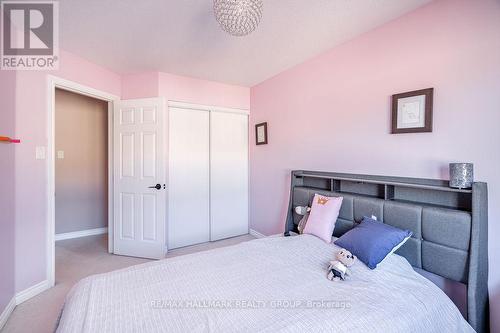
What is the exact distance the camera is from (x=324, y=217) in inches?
80.5

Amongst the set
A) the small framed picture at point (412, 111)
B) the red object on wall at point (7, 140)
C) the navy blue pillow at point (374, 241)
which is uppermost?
the small framed picture at point (412, 111)

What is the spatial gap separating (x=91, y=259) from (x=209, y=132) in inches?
89.6

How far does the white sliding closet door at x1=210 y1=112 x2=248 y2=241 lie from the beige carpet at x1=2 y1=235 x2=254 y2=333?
24cm

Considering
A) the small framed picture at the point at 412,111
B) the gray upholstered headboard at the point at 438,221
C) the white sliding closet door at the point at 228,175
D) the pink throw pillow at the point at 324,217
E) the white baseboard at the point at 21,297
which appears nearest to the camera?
the gray upholstered headboard at the point at 438,221

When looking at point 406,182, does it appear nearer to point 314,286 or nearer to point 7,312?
point 314,286

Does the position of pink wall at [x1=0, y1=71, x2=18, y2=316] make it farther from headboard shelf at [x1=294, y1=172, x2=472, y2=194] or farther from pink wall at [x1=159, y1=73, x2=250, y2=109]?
headboard shelf at [x1=294, y1=172, x2=472, y2=194]

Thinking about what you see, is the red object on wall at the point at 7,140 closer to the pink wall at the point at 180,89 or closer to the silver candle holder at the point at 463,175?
the pink wall at the point at 180,89

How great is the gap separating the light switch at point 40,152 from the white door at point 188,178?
52.2 inches

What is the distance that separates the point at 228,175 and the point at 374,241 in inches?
95.8

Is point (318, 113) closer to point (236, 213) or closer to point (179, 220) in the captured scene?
point (236, 213)

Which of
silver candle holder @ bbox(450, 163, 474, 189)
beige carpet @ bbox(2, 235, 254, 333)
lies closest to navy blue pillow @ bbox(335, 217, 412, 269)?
silver candle holder @ bbox(450, 163, 474, 189)

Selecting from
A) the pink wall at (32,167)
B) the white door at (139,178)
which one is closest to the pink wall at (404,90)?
the white door at (139,178)

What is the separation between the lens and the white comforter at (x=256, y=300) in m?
1.04

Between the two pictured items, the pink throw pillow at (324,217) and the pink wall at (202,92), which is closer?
the pink throw pillow at (324,217)
